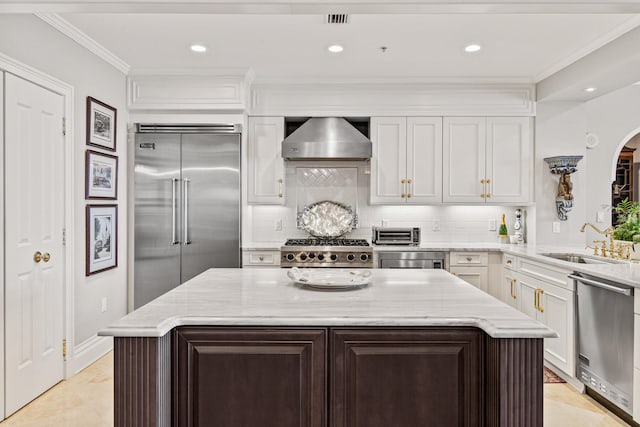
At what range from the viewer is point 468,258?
13.8 ft

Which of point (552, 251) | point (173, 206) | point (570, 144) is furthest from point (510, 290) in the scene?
point (173, 206)

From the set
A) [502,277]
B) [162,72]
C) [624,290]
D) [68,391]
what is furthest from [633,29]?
[68,391]

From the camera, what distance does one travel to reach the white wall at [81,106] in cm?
278

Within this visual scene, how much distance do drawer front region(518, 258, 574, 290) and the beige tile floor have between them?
2.48 feet

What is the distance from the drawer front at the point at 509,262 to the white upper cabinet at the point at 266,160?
7.31 feet

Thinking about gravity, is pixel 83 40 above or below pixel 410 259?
above

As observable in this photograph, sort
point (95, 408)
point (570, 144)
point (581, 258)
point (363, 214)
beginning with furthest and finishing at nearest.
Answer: point (363, 214), point (570, 144), point (581, 258), point (95, 408)

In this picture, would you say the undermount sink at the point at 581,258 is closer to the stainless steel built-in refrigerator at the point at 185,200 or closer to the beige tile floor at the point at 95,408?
the beige tile floor at the point at 95,408

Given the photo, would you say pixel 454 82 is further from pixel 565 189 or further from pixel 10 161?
pixel 10 161

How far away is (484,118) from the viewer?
14.4ft

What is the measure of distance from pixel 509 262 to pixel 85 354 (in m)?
3.74

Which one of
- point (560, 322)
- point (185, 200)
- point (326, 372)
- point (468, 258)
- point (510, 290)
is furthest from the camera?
point (468, 258)

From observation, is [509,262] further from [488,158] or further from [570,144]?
[570,144]

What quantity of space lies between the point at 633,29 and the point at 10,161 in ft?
13.8
